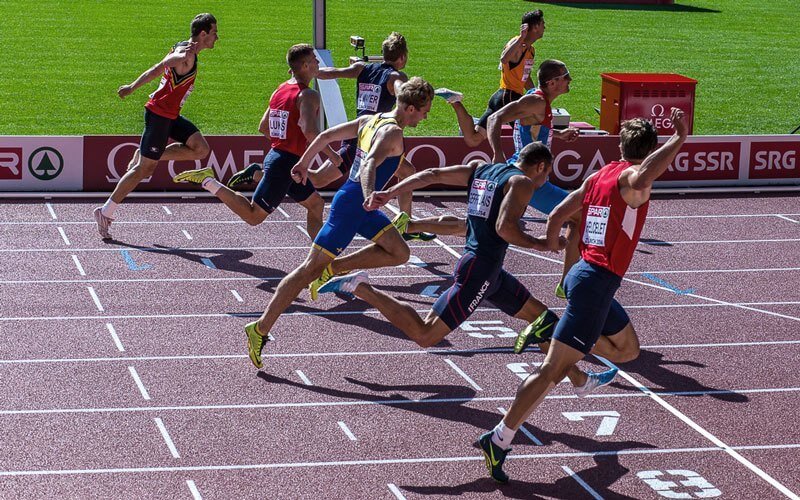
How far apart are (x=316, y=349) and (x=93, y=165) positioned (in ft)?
23.0

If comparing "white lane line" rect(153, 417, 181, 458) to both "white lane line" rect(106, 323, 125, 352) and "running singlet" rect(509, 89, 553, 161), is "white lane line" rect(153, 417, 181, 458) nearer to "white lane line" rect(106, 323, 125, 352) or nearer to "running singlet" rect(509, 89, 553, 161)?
"white lane line" rect(106, 323, 125, 352)

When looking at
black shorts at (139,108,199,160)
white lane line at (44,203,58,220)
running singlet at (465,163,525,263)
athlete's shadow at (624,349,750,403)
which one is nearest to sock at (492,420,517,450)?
running singlet at (465,163,525,263)

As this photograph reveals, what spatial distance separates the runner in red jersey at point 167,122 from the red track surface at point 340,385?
22.6 inches

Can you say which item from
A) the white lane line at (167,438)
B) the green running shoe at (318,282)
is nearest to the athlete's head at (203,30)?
the green running shoe at (318,282)

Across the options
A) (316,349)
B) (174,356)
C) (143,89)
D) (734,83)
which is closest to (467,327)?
(316,349)

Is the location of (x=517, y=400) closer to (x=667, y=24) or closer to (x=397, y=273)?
(x=397, y=273)

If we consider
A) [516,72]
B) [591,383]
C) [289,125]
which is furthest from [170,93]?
[591,383]

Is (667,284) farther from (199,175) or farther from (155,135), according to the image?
(155,135)

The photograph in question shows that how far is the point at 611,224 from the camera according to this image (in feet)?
25.5

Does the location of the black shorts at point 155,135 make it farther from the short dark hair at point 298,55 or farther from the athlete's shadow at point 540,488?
the athlete's shadow at point 540,488

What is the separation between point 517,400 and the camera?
302 inches

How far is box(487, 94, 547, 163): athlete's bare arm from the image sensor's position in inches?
485

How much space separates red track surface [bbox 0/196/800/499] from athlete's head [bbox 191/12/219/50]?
88.5 inches

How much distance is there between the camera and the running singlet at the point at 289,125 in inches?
478
